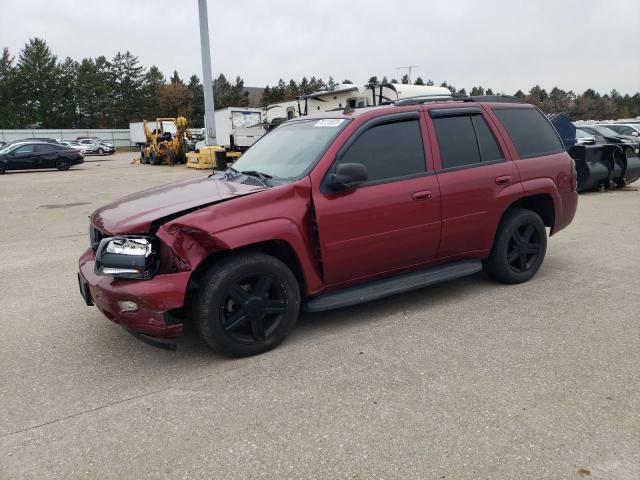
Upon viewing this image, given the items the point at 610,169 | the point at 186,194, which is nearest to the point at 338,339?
the point at 186,194

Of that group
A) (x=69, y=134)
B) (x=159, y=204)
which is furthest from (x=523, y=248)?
(x=69, y=134)

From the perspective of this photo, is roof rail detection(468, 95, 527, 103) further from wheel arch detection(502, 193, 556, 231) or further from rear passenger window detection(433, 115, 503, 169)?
wheel arch detection(502, 193, 556, 231)

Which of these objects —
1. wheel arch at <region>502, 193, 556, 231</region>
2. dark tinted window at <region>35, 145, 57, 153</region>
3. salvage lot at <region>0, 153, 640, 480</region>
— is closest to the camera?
salvage lot at <region>0, 153, 640, 480</region>

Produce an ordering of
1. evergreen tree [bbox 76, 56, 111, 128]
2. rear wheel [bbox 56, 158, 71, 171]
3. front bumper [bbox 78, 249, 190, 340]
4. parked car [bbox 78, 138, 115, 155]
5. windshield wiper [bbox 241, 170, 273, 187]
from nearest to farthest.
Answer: front bumper [bbox 78, 249, 190, 340], windshield wiper [bbox 241, 170, 273, 187], rear wheel [bbox 56, 158, 71, 171], parked car [bbox 78, 138, 115, 155], evergreen tree [bbox 76, 56, 111, 128]

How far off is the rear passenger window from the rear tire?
0.66m

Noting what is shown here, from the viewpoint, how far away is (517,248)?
5094mm

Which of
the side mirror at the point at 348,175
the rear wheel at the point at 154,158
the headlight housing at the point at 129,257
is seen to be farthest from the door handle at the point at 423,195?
the rear wheel at the point at 154,158

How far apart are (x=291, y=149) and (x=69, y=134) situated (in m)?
65.1

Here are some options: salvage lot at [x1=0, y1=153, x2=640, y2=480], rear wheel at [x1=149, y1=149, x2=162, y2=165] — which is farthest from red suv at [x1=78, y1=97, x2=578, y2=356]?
rear wheel at [x1=149, y1=149, x2=162, y2=165]

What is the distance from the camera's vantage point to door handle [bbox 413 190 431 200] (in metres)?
4.23

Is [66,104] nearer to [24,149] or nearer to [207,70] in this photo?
[24,149]

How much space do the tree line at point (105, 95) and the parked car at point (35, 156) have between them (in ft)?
163

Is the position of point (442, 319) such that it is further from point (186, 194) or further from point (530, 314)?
point (186, 194)

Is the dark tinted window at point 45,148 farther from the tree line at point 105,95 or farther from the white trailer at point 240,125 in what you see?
the tree line at point 105,95
